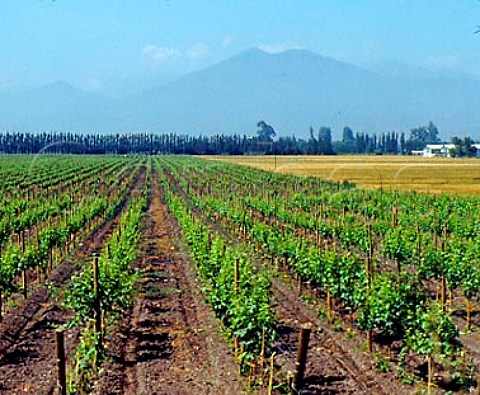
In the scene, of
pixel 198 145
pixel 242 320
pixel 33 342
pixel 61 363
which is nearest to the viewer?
pixel 61 363

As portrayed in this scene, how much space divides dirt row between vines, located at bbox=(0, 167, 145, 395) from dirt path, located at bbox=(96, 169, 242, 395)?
79cm

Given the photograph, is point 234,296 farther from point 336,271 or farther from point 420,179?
point 420,179

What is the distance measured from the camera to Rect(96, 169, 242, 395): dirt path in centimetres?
898

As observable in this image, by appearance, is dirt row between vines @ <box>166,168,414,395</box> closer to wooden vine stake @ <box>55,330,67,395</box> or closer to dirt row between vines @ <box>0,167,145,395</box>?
wooden vine stake @ <box>55,330,67,395</box>

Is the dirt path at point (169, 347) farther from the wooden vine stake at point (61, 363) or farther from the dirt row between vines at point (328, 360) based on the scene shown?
the wooden vine stake at point (61, 363)

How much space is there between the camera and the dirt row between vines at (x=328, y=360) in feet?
28.8

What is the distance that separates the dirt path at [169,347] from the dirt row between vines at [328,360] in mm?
878

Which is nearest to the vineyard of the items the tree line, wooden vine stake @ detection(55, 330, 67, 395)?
wooden vine stake @ detection(55, 330, 67, 395)

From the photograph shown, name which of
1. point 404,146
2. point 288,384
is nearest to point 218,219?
point 288,384

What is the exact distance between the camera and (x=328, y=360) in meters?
9.87

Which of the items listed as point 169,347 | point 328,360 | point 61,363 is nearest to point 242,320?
point 328,360

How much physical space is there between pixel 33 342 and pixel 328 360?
4.29m

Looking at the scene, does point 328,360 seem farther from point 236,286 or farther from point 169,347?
point 169,347

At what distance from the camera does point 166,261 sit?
725 inches
